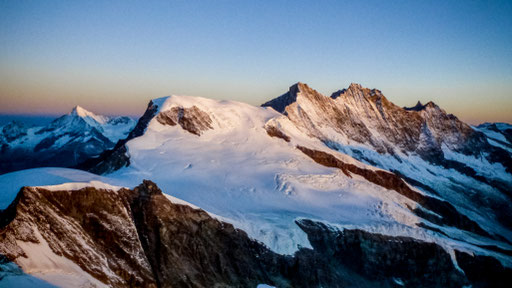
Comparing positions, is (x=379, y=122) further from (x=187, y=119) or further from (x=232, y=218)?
(x=232, y=218)

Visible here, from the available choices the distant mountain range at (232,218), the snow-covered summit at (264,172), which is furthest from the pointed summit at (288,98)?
the distant mountain range at (232,218)

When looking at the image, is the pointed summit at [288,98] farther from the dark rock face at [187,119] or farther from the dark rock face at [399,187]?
the dark rock face at [187,119]

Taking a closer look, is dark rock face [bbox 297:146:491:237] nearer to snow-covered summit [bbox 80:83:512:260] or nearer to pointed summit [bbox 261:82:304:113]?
snow-covered summit [bbox 80:83:512:260]

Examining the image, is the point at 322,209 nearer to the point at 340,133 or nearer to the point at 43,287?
the point at 43,287

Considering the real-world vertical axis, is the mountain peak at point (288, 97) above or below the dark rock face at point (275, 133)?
above

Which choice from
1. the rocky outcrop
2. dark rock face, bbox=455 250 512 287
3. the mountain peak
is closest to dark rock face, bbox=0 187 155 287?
dark rock face, bbox=455 250 512 287

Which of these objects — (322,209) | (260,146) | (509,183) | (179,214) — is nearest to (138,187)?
(179,214)

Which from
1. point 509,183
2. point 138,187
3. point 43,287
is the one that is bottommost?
point 509,183
